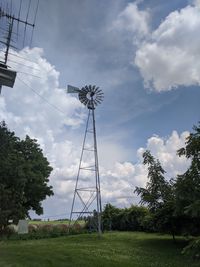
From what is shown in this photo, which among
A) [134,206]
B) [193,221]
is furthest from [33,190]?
[193,221]

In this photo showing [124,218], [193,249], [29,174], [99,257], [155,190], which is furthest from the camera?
[124,218]

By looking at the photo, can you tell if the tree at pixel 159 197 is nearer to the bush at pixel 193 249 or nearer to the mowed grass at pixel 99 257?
the mowed grass at pixel 99 257

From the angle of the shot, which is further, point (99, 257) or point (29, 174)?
point (29, 174)

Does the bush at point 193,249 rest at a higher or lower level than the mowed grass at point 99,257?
lower

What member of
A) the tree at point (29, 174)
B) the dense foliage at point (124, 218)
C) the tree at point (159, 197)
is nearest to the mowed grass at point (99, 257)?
the tree at point (159, 197)

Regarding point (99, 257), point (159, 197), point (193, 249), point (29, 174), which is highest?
point (29, 174)

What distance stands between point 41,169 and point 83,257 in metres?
24.3

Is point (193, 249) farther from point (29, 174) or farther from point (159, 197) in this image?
point (29, 174)

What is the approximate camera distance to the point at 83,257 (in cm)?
1573

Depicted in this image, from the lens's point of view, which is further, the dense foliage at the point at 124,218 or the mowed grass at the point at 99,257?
the dense foliage at the point at 124,218

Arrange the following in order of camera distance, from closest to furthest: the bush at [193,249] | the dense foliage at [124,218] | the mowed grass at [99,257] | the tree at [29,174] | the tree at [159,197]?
the bush at [193,249] < the mowed grass at [99,257] < the tree at [159,197] < the tree at [29,174] < the dense foliage at [124,218]

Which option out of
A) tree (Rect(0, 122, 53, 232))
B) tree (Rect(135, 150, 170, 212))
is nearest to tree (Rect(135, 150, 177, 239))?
tree (Rect(135, 150, 170, 212))

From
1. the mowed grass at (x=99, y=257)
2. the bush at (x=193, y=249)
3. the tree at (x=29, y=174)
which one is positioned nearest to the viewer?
the bush at (x=193, y=249)

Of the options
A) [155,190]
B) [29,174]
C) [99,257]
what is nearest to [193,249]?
[99,257]
